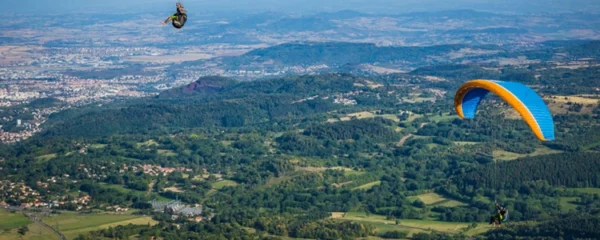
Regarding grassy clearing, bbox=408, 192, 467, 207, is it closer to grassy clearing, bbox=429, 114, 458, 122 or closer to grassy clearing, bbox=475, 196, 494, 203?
grassy clearing, bbox=475, 196, 494, 203

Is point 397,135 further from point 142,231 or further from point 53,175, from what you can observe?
point 142,231

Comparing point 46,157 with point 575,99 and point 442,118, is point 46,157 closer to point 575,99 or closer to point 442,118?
point 442,118

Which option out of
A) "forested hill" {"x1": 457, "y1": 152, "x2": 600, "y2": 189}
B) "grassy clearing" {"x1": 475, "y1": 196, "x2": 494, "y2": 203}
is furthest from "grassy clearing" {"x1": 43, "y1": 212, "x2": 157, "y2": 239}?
"forested hill" {"x1": 457, "y1": 152, "x2": 600, "y2": 189}

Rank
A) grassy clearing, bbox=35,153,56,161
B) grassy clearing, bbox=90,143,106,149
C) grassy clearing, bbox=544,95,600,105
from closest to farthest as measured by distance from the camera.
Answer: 1. grassy clearing, bbox=35,153,56,161
2. grassy clearing, bbox=90,143,106,149
3. grassy clearing, bbox=544,95,600,105

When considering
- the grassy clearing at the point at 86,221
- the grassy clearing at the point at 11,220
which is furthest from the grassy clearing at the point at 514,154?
the grassy clearing at the point at 11,220

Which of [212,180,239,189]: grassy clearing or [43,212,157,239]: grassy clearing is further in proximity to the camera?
[212,180,239,189]: grassy clearing

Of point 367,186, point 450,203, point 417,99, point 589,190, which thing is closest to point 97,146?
point 367,186
